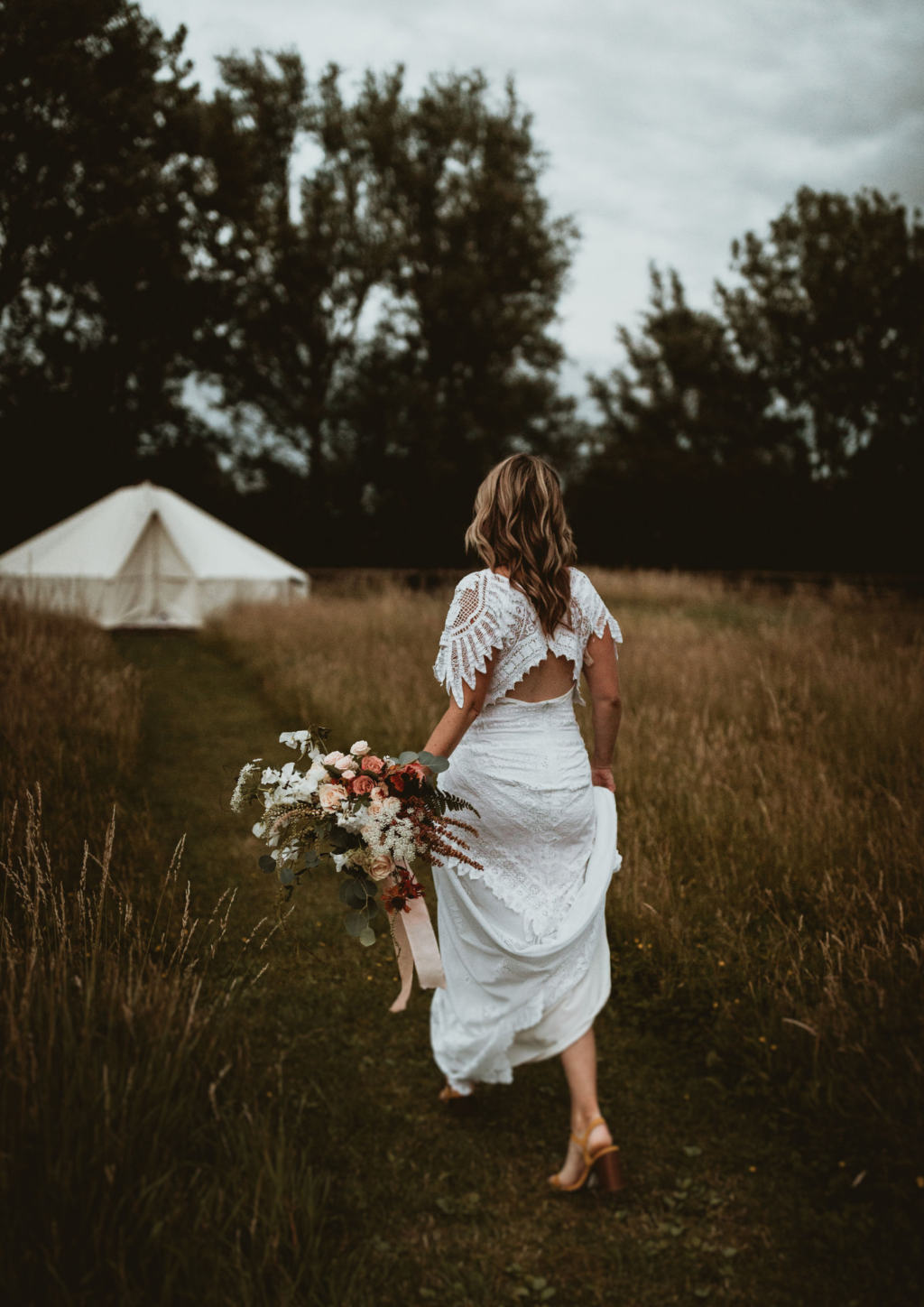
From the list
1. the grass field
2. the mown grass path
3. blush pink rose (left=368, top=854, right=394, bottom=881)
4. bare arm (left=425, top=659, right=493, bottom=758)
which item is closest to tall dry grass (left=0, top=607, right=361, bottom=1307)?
the grass field

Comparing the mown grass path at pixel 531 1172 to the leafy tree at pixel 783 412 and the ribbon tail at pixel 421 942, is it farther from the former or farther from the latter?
the leafy tree at pixel 783 412

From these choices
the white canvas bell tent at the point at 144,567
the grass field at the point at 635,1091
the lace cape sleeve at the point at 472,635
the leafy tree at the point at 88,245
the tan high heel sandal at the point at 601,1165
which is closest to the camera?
the grass field at the point at 635,1091

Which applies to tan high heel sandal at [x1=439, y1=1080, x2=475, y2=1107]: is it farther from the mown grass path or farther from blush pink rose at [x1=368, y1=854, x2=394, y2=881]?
blush pink rose at [x1=368, y1=854, x2=394, y2=881]

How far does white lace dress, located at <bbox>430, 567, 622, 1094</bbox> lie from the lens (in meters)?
2.66

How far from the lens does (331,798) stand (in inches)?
87.1

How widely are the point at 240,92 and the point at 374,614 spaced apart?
2423 centimetres

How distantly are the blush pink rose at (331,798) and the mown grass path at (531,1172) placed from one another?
0.52 meters

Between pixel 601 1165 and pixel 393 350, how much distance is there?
29565 mm

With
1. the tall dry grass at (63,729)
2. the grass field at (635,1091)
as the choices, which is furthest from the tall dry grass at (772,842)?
the tall dry grass at (63,729)

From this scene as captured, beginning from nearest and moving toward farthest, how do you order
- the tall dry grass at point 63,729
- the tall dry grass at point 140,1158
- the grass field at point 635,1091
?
the tall dry grass at point 140,1158, the grass field at point 635,1091, the tall dry grass at point 63,729

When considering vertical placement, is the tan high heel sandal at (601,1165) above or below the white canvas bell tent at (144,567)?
below

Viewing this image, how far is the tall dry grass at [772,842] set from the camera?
2.84 m

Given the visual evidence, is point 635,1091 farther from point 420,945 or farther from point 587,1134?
point 420,945

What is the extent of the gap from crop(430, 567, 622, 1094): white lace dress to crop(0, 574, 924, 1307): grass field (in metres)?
0.45
